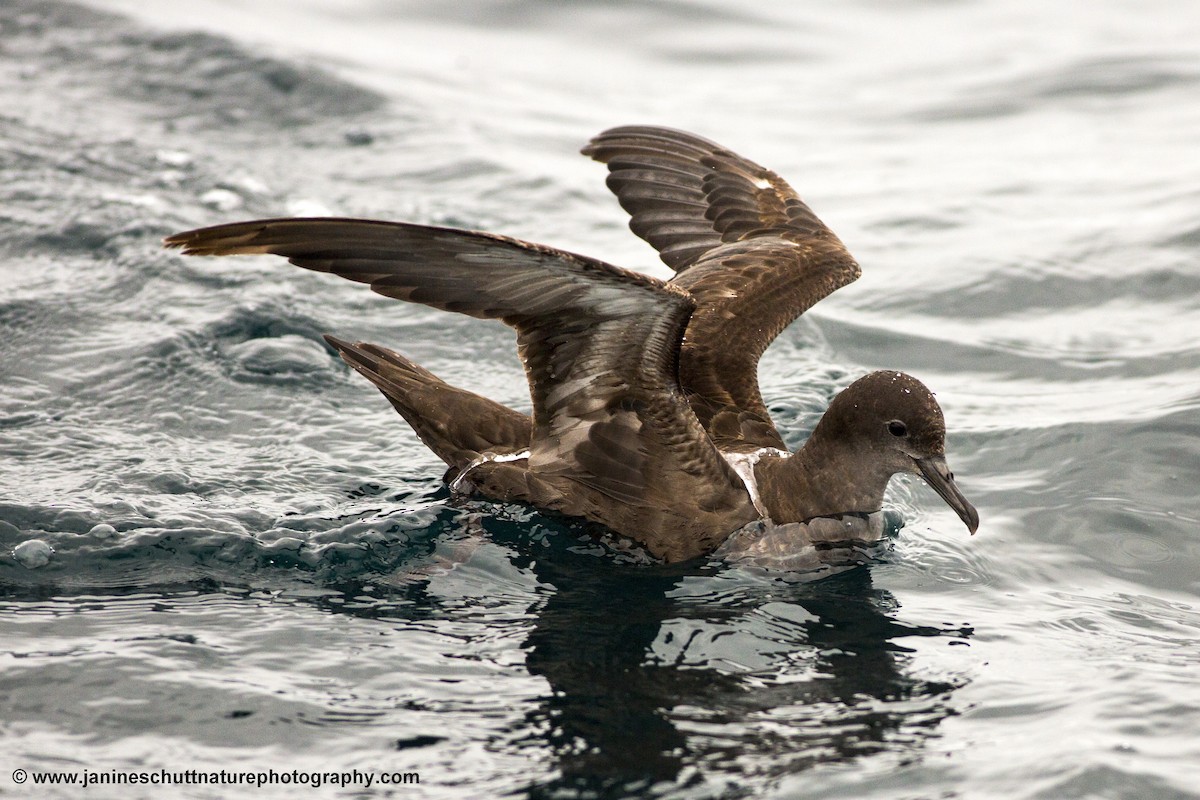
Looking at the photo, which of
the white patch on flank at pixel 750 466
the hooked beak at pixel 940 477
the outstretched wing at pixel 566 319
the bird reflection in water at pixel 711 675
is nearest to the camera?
the bird reflection in water at pixel 711 675

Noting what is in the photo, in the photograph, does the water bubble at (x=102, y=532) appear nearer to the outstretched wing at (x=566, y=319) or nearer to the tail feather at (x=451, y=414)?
the tail feather at (x=451, y=414)

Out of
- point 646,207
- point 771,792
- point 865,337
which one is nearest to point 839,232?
point 865,337

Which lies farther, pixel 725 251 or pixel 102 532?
pixel 725 251

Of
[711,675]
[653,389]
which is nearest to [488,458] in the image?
[653,389]

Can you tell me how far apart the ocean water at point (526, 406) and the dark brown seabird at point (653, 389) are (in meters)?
0.26

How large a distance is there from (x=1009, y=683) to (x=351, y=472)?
340 centimetres

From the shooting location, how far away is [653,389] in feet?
19.0

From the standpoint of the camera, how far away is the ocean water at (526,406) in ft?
15.5

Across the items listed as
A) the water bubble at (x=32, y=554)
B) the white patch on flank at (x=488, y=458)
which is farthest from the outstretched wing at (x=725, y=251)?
the water bubble at (x=32, y=554)

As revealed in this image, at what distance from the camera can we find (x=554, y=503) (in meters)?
6.29

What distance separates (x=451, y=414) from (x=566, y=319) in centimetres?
114

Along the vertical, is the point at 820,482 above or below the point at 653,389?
below

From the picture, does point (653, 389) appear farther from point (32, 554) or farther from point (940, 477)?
point (32, 554)

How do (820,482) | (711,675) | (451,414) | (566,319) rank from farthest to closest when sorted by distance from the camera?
1. (451,414)
2. (820,482)
3. (566,319)
4. (711,675)
